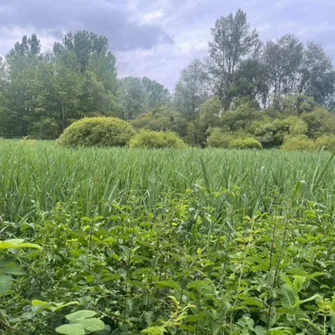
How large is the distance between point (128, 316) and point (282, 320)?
1.08 feet

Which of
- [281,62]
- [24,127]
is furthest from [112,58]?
[281,62]

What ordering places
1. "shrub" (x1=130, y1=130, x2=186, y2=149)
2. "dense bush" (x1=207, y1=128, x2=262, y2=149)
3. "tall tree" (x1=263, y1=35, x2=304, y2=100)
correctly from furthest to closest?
"tall tree" (x1=263, y1=35, x2=304, y2=100) → "dense bush" (x1=207, y1=128, x2=262, y2=149) → "shrub" (x1=130, y1=130, x2=186, y2=149)

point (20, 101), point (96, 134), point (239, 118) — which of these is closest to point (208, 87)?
point (239, 118)

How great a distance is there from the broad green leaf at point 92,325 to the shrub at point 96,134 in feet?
30.7

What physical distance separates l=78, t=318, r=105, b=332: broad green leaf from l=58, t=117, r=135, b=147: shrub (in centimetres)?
935

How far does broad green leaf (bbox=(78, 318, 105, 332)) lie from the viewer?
0.47m

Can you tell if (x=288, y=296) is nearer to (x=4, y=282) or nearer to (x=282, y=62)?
(x=4, y=282)

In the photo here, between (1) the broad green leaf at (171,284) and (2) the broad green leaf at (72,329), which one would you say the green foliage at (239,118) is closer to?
(1) the broad green leaf at (171,284)

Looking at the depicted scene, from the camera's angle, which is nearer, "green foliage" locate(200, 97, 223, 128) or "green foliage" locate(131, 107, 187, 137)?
"green foliage" locate(200, 97, 223, 128)

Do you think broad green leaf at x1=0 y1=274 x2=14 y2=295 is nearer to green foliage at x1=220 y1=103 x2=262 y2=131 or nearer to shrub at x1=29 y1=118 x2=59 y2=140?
green foliage at x1=220 y1=103 x2=262 y2=131

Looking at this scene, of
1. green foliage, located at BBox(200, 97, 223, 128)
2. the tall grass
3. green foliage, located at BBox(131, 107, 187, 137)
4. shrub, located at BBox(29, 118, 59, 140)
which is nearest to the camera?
the tall grass

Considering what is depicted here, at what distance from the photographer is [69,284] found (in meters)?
0.78

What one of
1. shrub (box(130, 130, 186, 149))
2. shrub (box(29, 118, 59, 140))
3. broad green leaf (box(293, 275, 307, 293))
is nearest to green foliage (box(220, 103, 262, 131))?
shrub (box(29, 118, 59, 140))

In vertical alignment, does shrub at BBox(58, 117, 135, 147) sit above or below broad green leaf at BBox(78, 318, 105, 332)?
above
